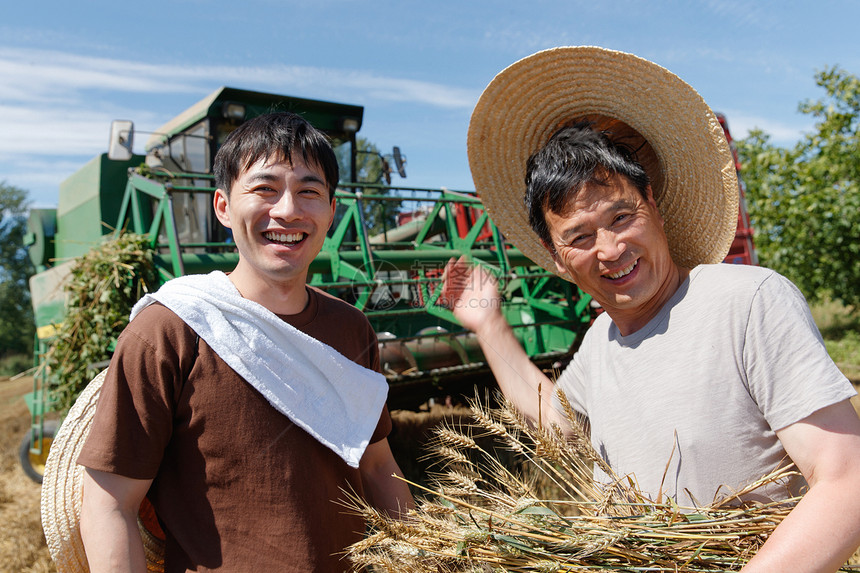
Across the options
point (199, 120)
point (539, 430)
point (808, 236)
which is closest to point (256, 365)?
point (539, 430)

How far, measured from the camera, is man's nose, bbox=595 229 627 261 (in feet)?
4.35

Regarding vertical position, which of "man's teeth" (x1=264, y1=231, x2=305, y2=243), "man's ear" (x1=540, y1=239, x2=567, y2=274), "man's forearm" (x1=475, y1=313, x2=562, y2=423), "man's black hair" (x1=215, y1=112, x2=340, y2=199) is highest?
"man's black hair" (x1=215, y1=112, x2=340, y2=199)

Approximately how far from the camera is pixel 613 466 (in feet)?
4.43

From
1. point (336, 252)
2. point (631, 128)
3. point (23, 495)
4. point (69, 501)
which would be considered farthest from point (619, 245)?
point (23, 495)

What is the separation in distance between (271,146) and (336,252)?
11.0 feet

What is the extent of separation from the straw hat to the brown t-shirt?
10cm

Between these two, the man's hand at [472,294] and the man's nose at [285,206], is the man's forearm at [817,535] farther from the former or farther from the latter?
the man's nose at [285,206]

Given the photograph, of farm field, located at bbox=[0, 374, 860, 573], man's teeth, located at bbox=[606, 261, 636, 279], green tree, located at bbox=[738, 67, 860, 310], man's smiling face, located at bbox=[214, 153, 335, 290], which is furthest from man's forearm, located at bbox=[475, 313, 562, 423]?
green tree, located at bbox=[738, 67, 860, 310]

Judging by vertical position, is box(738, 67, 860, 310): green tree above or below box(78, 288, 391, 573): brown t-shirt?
above

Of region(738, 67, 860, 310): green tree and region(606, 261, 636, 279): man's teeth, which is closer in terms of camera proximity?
region(606, 261, 636, 279): man's teeth

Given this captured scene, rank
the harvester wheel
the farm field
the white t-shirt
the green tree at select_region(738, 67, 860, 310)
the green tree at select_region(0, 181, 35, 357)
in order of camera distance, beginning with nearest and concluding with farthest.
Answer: the white t-shirt, the farm field, the harvester wheel, the green tree at select_region(738, 67, 860, 310), the green tree at select_region(0, 181, 35, 357)

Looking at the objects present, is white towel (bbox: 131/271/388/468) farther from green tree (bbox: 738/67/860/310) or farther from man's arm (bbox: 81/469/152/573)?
green tree (bbox: 738/67/860/310)

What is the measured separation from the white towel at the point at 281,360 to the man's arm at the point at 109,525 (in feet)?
1.02

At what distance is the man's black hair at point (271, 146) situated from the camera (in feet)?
4.75
